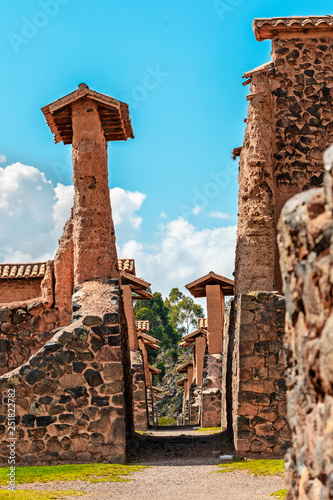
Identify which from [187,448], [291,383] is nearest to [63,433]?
[187,448]

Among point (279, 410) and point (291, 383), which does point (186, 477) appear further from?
point (291, 383)

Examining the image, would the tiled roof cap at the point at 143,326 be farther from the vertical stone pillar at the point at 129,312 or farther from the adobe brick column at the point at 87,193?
the adobe brick column at the point at 87,193

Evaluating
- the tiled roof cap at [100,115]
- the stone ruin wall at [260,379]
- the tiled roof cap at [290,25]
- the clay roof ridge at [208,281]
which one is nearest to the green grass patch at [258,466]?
the stone ruin wall at [260,379]

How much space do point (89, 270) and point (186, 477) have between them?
14.5 feet

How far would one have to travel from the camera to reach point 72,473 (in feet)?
30.6

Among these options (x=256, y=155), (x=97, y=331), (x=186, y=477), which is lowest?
(x=186, y=477)

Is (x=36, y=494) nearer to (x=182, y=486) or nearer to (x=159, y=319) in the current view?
(x=182, y=486)

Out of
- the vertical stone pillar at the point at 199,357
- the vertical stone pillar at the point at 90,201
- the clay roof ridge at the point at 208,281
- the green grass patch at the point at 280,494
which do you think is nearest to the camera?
the green grass patch at the point at 280,494

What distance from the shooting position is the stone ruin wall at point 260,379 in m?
10.6

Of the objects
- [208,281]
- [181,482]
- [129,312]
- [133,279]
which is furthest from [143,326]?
[181,482]

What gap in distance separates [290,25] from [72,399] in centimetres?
798

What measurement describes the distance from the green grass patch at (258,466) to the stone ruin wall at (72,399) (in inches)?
68.7

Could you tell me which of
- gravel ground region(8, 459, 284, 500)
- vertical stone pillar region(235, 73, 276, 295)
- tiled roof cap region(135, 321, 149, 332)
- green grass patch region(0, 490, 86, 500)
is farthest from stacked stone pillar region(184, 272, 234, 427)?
green grass patch region(0, 490, 86, 500)

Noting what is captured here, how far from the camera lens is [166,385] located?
54.0 m
